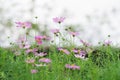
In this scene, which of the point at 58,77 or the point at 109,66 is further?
the point at 109,66

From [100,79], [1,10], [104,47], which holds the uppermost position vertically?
[1,10]

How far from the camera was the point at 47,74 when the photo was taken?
11.8ft

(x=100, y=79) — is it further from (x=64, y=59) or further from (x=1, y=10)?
(x=1, y=10)

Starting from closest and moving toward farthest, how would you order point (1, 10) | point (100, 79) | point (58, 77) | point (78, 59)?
point (58, 77) → point (100, 79) → point (78, 59) → point (1, 10)

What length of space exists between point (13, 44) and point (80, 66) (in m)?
0.94

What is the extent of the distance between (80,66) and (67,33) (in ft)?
1.82

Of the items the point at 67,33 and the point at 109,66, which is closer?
the point at 109,66

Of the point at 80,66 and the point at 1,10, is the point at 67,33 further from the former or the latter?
the point at 1,10

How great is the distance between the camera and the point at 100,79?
150 inches

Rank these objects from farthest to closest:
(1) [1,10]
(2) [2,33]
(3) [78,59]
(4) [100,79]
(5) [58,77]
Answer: (1) [1,10] → (2) [2,33] → (3) [78,59] → (4) [100,79] → (5) [58,77]

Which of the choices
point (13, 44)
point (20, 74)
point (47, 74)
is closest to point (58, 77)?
point (47, 74)

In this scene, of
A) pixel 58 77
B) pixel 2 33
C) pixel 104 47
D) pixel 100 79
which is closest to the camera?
pixel 58 77

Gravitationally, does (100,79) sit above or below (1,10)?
below

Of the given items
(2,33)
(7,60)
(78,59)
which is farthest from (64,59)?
(2,33)
